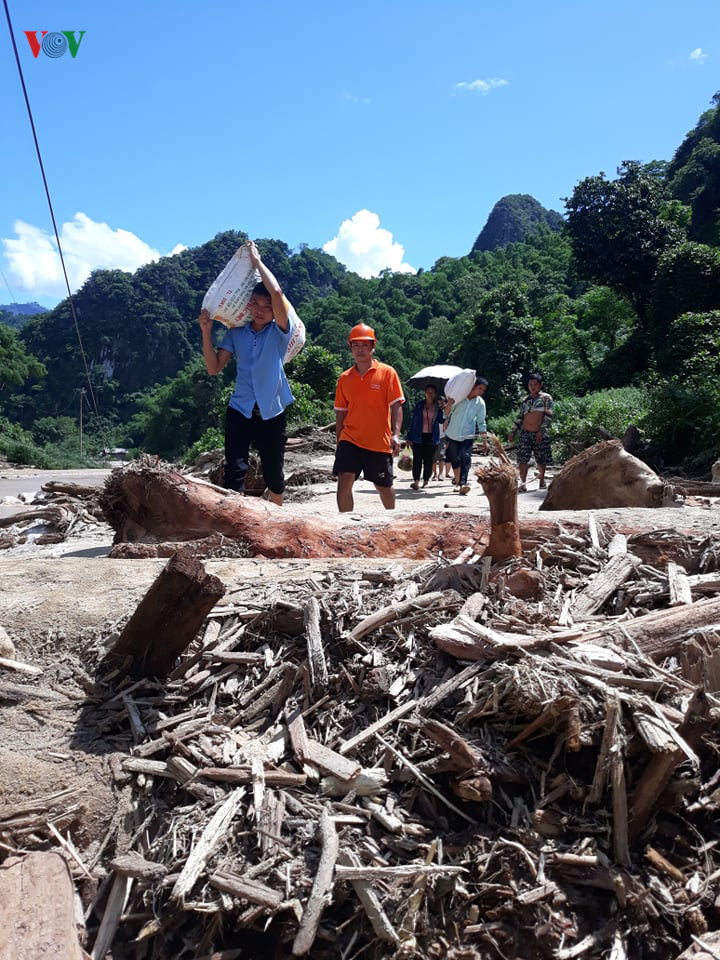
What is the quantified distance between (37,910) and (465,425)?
783 cm

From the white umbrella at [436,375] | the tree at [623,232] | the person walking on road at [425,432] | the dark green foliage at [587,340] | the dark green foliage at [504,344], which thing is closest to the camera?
the person walking on road at [425,432]

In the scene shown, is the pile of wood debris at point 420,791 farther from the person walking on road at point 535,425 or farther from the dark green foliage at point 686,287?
the dark green foliage at point 686,287

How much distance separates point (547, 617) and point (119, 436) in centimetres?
7435

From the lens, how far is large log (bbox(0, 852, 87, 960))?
1739 mm

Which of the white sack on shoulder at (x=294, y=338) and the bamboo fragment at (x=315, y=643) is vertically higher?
the white sack on shoulder at (x=294, y=338)

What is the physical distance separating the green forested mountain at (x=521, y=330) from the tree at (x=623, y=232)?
2.1 inches

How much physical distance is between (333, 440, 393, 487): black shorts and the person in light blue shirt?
12.1ft

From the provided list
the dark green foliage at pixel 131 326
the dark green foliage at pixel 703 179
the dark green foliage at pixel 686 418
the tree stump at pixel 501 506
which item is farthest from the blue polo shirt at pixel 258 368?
the dark green foliage at pixel 131 326

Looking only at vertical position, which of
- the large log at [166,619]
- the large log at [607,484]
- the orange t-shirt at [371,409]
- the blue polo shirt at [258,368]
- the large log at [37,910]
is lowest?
the large log at [37,910]

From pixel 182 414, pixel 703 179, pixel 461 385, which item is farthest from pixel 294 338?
pixel 182 414

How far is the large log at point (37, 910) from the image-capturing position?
5.71ft

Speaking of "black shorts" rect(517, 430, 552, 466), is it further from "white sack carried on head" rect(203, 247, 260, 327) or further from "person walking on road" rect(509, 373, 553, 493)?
"white sack carried on head" rect(203, 247, 260, 327)

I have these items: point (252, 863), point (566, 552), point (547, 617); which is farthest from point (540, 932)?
point (566, 552)

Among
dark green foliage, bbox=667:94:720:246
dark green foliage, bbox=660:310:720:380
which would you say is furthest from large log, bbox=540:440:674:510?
dark green foliage, bbox=667:94:720:246
